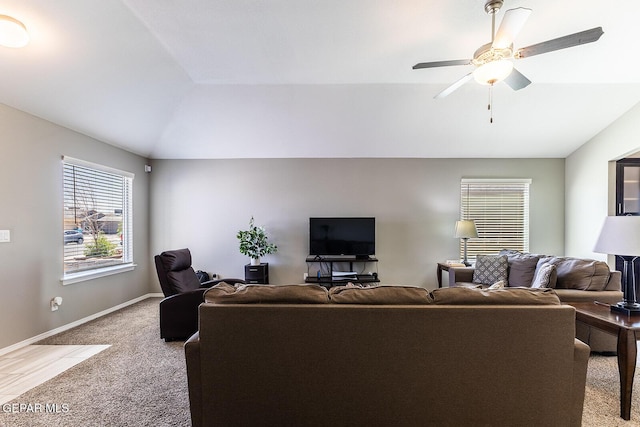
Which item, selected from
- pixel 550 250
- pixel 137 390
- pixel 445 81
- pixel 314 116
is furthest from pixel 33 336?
pixel 550 250

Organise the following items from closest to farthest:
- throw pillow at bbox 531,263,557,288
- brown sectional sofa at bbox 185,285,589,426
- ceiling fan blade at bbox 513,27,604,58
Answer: brown sectional sofa at bbox 185,285,589,426 < ceiling fan blade at bbox 513,27,604,58 < throw pillow at bbox 531,263,557,288

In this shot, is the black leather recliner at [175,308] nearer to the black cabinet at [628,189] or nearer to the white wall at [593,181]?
the white wall at [593,181]

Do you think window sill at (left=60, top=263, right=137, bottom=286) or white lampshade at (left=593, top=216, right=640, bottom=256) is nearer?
white lampshade at (left=593, top=216, right=640, bottom=256)

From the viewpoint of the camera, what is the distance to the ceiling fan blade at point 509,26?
1836mm

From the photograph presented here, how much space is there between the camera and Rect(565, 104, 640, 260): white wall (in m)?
4.10

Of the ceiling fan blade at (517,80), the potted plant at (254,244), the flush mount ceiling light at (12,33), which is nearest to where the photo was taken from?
the flush mount ceiling light at (12,33)

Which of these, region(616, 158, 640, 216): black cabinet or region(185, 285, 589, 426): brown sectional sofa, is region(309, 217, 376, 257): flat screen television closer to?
region(185, 285, 589, 426): brown sectional sofa

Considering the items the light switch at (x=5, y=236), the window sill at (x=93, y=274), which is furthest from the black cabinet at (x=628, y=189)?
the light switch at (x=5, y=236)

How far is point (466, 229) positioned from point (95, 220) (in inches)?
218

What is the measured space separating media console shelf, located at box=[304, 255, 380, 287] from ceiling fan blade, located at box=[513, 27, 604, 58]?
3302 mm

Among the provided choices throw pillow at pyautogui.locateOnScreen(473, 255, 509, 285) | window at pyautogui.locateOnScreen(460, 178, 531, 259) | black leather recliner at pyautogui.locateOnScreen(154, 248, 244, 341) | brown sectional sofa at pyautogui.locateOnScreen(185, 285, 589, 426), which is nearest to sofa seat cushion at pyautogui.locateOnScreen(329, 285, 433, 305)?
brown sectional sofa at pyautogui.locateOnScreen(185, 285, 589, 426)

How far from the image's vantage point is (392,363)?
1.61 meters

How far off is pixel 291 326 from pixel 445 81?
3541 mm

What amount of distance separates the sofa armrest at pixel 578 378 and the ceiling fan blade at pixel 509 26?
1982 mm
